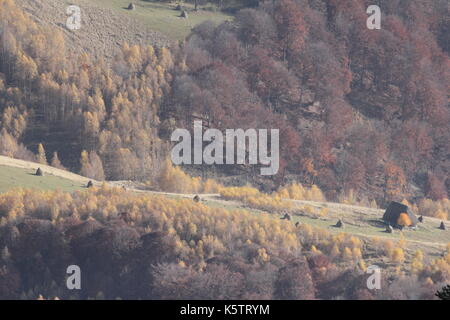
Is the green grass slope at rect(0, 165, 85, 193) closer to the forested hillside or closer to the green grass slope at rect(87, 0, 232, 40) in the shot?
the forested hillside

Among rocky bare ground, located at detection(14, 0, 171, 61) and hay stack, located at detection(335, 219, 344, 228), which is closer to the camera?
hay stack, located at detection(335, 219, 344, 228)

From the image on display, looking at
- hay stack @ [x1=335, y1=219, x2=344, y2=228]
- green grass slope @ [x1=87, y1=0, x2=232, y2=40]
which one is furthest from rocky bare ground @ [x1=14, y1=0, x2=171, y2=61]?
hay stack @ [x1=335, y1=219, x2=344, y2=228]

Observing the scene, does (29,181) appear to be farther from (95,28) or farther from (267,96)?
(267,96)

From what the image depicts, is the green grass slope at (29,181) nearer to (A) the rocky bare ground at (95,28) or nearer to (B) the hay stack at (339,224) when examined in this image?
(B) the hay stack at (339,224)

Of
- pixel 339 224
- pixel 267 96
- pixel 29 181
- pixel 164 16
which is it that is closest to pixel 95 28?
pixel 164 16

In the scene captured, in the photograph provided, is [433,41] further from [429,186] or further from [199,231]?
[199,231]

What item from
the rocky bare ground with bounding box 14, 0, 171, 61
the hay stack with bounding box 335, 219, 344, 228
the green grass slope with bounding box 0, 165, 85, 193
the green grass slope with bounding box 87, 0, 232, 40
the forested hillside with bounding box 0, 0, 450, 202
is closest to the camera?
the hay stack with bounding box 335, 219, 344, 228
